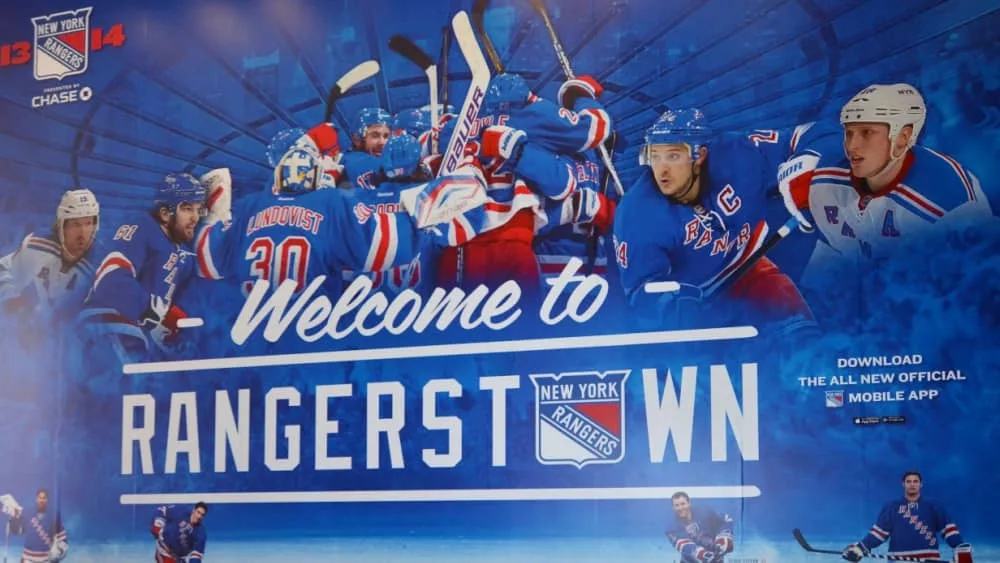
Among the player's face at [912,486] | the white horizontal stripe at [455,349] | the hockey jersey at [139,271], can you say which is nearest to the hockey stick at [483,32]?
the white horizontal stripe at [455,349]

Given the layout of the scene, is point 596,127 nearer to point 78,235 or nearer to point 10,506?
point 78,235

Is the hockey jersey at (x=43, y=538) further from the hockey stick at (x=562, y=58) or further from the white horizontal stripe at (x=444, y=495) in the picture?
the hockey stick at (x=562, y=58)

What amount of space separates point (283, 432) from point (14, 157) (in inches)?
64.7

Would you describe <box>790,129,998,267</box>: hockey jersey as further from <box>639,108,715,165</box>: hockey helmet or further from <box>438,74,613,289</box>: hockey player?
<box>438,74,613,289</box>: hockey player

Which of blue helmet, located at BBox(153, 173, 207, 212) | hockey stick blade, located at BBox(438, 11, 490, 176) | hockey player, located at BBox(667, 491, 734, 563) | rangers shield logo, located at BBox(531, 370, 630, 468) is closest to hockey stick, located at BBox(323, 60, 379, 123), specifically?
hockey stick blade, located at BBox(438, 11, 490, 176)

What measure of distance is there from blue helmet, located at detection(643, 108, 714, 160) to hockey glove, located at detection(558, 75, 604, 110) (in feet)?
0.75

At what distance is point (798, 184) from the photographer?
383 cm

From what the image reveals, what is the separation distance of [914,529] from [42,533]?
10.2 ft

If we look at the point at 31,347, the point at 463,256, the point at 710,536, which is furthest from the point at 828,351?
the point at 31,347

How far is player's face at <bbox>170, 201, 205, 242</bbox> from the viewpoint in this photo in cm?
480

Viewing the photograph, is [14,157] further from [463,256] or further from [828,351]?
[828,351]

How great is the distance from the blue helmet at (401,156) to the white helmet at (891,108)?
142cm

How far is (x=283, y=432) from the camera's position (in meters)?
4.53

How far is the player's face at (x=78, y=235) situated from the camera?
16.4 feet
